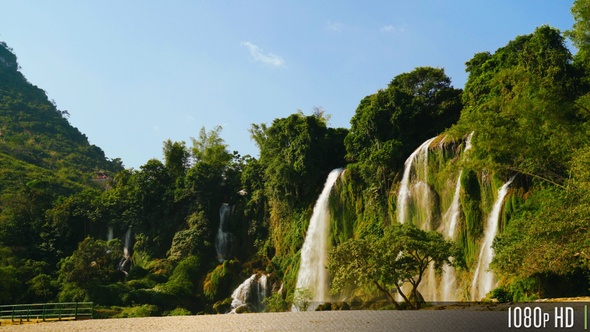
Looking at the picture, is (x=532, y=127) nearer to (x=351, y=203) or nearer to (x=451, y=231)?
(x=451, y=231)

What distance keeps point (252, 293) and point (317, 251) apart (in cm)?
621


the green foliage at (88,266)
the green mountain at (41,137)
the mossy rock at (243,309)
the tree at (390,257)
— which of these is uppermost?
the green mountain at (41,137)

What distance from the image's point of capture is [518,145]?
20141 millimetres

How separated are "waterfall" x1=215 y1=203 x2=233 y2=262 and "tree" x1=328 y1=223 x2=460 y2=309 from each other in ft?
85.7

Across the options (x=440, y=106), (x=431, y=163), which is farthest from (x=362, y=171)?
(x=440, y=106)

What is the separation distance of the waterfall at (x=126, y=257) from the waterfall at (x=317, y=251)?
2022cm

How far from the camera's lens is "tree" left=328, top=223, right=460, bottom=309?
61.5 ft

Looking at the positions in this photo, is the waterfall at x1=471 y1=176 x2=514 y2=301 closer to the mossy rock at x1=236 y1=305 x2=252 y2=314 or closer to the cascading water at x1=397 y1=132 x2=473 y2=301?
the cascading water at x1=397 y1=132 x2=473 y2=301

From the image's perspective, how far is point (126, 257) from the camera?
4938 cm

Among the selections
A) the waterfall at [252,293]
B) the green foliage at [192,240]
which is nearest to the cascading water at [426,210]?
the waterfall at [252,293]

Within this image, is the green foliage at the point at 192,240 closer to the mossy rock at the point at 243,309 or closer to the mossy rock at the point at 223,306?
the mossy rock at the point at 223,306

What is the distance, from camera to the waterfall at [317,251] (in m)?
32.8

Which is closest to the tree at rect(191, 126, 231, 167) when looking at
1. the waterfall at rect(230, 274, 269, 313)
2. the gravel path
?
the waterfall at rect(230, 274, 269, 313)

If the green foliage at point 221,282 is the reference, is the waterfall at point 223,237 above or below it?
above
